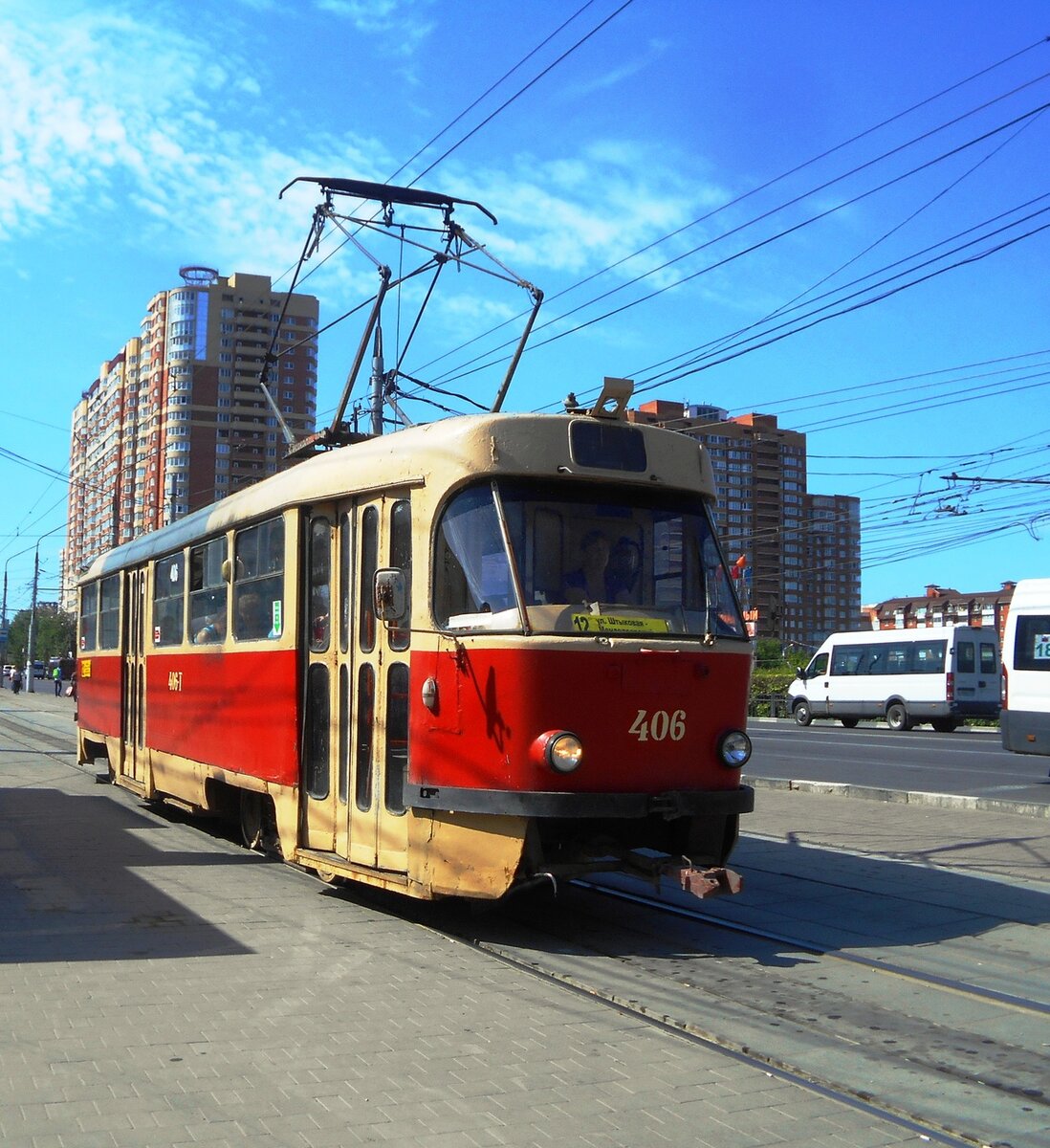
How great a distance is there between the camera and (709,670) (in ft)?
24.9

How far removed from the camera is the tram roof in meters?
7.61

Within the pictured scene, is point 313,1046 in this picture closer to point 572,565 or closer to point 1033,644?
point 572,565

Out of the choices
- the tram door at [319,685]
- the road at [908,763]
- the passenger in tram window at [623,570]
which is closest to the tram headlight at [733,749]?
the passenger in tram window at [623,570]

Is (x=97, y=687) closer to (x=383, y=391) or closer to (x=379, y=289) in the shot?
(x=383, y=391)

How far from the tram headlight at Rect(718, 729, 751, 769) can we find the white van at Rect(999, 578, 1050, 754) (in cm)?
1273

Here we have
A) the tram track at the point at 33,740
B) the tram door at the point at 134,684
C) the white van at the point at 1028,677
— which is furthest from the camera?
the tram track at the point at 33,740

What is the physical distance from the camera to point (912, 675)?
3591cm

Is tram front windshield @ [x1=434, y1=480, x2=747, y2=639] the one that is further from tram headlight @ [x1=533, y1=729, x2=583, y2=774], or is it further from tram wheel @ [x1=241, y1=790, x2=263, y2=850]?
tram wheel @ [x1=241, y1=790, x2=263, y2=850]

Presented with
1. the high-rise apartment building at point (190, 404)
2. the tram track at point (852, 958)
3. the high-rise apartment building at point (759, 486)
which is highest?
the high-rise apartment building at point (190, 404)

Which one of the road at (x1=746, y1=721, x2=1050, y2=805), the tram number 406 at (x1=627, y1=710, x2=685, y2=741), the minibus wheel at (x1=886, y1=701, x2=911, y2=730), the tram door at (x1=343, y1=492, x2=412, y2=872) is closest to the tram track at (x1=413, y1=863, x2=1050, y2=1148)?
the tram door at (x1=343, y1=492, x2=412, y2=872)

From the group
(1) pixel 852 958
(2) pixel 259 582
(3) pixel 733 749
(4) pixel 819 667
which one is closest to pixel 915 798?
(1) pixel 852 958

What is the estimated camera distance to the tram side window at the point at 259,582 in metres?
9.52

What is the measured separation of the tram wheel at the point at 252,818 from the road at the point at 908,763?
908cm

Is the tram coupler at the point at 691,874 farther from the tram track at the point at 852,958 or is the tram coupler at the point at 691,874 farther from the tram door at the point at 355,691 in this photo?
the tram door at the point at 355,691
